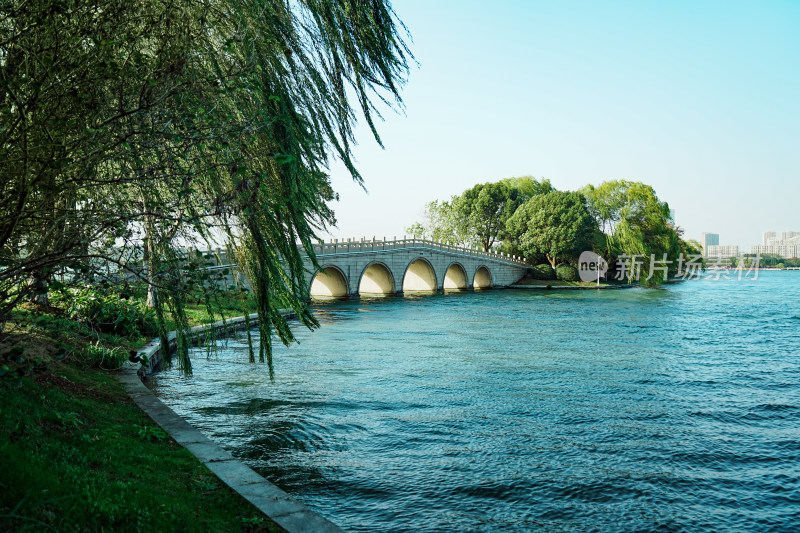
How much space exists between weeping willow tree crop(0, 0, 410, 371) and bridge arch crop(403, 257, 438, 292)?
147 ft

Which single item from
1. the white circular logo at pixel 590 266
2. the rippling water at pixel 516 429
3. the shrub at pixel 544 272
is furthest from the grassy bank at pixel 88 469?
the shrub at pixel 544 272

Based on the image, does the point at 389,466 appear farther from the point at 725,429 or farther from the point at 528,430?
the point at 725,429

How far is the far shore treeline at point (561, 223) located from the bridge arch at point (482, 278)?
586cm

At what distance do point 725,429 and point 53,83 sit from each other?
38.3 feet

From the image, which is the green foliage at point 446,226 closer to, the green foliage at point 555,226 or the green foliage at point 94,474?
the green foliage at point 555,226

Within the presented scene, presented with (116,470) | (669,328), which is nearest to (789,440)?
(116,470)

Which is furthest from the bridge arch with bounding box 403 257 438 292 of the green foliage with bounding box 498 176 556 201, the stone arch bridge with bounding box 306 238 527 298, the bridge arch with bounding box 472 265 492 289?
the green foliage with bounding box 498 176 556 201

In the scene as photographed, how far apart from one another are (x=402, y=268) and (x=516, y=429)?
125 ft

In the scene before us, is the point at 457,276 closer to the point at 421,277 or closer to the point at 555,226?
the point at 421,277

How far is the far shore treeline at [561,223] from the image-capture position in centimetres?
5619

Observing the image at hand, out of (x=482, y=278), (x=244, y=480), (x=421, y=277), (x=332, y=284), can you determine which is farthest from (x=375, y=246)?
(x=244, y=480)

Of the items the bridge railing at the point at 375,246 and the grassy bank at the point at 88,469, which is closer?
the grassy bank at the point at 88,469

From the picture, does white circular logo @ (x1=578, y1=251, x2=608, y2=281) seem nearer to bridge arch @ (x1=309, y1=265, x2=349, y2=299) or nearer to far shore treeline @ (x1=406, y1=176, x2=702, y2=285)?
far shore treeline @ (x1=406, y1=176, x2=702, y2=285)

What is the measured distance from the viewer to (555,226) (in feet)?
208
